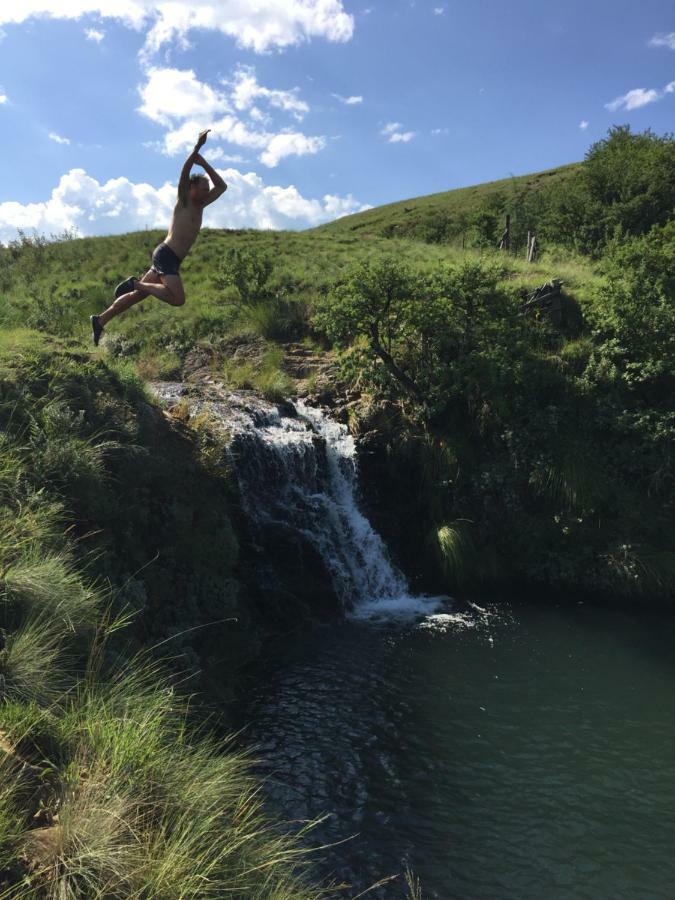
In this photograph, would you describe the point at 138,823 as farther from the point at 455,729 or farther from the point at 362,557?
the point at 362,557

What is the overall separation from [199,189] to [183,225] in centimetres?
47

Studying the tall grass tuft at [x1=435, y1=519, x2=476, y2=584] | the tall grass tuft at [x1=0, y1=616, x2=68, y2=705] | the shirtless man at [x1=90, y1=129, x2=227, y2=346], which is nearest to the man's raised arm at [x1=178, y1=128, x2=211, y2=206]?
the shirtless man at [x1=90, y1=129, x2=227, y2=346]

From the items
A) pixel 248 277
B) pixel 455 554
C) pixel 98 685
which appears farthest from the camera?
pixel 248 277

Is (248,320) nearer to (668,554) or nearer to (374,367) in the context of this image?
(374,367)

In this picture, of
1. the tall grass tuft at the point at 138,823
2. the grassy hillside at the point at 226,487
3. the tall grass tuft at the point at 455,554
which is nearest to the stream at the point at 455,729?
the tall grass tuft at the point at 455,554

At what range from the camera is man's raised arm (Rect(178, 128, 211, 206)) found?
21.3ft

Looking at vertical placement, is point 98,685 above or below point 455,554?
above

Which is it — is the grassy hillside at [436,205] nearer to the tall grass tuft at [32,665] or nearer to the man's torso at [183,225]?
the man's torso at [183,225]

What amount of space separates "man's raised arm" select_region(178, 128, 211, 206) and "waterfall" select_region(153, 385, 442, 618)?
4.66 meters

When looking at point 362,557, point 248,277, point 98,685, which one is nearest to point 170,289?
point 98,685

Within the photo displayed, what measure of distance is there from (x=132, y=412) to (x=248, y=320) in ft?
32.9

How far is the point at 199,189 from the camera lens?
275 inches

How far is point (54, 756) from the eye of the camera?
3166mm

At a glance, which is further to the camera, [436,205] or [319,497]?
[436,205]
